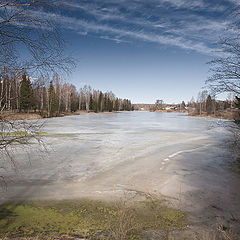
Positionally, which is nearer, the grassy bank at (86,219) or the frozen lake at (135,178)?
the grassy bank at (86,219)

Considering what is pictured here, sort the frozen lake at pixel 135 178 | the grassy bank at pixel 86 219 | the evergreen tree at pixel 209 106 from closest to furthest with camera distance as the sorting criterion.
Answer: the grassy bank at pixel 86 219 → the frozen lake at pixel 135 178 → the evergreen tree at pixel 209 106

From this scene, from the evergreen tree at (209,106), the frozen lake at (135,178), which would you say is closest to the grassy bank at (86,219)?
the frozen lake at (135,178)

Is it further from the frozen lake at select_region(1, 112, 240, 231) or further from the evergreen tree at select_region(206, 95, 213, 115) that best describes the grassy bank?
the evergreen tree at select_region(206, 95, 213, 115)

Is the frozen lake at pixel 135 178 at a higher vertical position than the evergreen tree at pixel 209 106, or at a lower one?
lower

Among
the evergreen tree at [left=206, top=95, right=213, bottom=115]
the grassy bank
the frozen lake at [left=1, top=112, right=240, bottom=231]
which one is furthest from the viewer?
the evergreen tree at [left=206, top=95, right=213, bottom=115]

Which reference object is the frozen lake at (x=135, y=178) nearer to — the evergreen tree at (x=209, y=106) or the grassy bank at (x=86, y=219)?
the grassy bank at (x=86, y=219)

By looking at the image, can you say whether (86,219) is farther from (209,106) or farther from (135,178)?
(209,106)

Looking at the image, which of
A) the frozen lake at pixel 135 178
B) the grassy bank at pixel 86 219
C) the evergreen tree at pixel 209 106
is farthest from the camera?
the evergreen tree at pixel 209 106

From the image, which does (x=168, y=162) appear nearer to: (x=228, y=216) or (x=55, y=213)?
(x=228, y=216)

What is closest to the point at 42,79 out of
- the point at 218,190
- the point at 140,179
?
the point at 140,179

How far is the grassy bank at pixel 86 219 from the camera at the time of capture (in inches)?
134

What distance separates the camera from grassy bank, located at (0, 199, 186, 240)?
134 inches

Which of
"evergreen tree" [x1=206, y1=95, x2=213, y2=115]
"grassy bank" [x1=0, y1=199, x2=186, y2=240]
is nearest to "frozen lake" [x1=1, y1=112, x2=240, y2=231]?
"grassy bank" [x1=0, y1=199, x2=186, y2=240]

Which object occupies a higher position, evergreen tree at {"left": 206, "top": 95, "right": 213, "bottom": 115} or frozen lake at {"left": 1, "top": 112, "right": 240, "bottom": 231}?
evergreen tree at {"left": 206, "top": 95, "right": 213, "bottom": 115}
